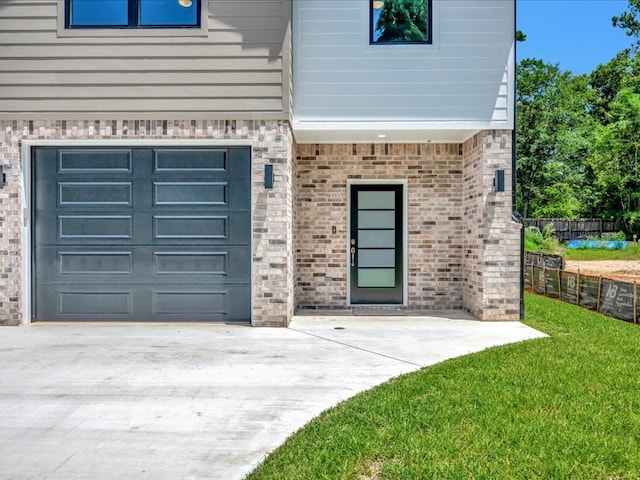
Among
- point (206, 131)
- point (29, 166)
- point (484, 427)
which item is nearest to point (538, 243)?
point (206, 131)

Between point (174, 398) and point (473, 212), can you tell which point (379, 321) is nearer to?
point (473, 212)

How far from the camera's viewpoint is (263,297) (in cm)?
712

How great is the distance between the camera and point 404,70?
7508mm

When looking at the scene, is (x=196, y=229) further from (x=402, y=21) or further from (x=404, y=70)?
(x=402, y=21)

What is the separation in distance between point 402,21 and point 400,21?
3 cm

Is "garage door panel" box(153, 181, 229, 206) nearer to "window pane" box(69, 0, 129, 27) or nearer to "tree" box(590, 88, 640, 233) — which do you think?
"window pane" box(69, 0, 129, 27)

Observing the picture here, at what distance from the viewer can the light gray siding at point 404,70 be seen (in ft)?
24.5

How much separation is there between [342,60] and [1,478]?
636cm

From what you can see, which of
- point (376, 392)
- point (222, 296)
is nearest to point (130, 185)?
point (222, 296)

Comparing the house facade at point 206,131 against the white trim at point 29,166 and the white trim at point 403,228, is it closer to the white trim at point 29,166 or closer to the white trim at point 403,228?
the white trim at point 29,166

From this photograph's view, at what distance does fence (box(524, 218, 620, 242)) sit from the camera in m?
26.6

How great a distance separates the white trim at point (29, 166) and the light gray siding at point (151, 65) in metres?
0.35

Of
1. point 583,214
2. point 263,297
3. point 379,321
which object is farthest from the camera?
point 583,214

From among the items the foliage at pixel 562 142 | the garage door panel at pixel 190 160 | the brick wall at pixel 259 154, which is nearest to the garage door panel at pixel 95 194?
the garage door panel at pixel 190 160
